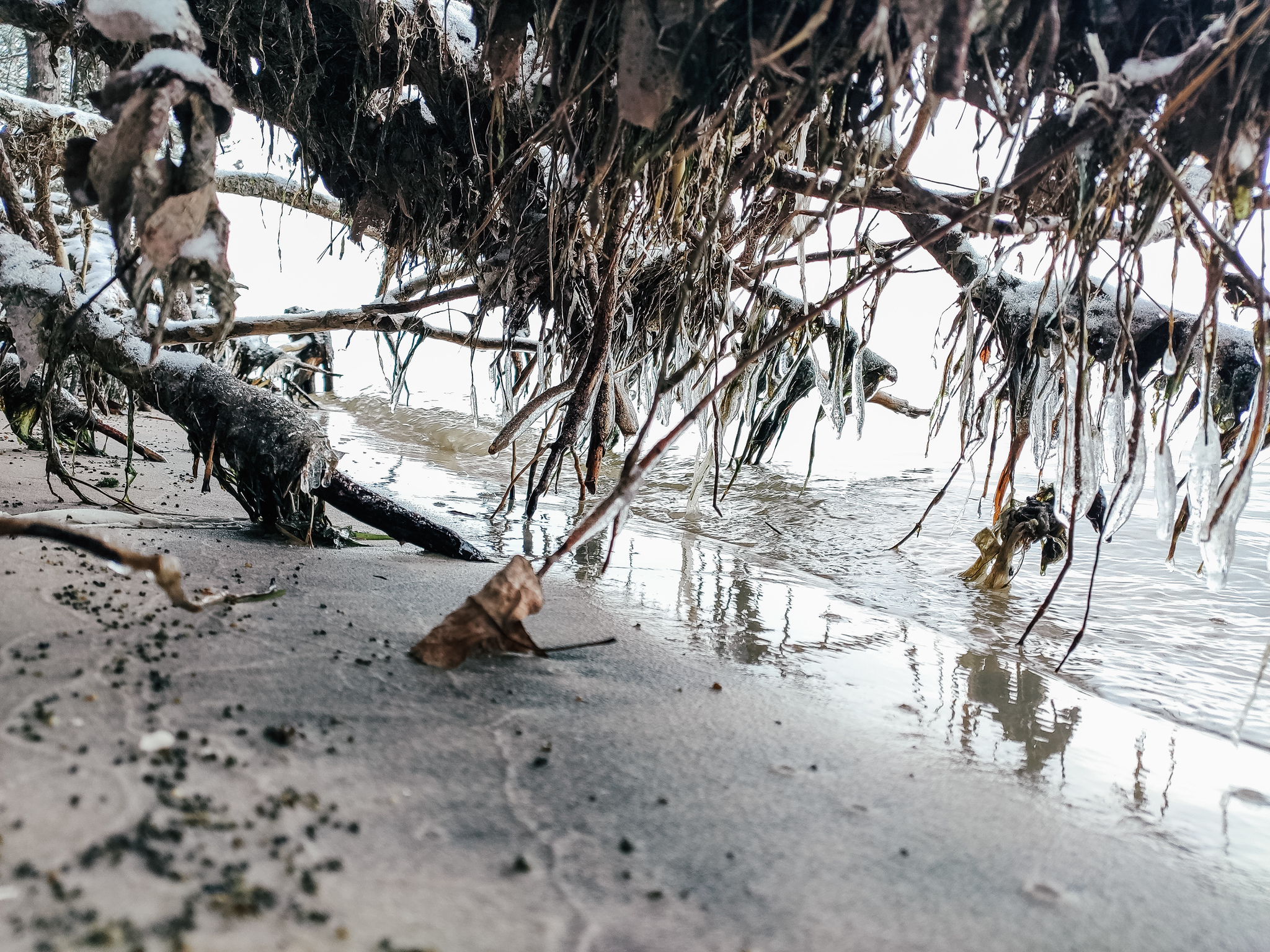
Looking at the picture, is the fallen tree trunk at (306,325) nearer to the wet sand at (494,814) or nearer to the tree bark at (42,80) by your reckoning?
the wet sand at (494,814)

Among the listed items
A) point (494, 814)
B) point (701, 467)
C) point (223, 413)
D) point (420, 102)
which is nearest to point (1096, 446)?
point (701, 467)

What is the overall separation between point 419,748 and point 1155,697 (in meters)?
2.16

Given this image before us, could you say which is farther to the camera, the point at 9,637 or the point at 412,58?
the point at 412,58

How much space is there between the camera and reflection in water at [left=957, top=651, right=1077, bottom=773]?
163 centimetres

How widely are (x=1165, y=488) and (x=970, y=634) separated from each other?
1.31 meters

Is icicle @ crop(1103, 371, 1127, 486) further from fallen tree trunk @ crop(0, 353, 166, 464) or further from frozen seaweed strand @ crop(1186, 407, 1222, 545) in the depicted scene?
fallen tree trunk @ crop(0, 353, 166, 464)

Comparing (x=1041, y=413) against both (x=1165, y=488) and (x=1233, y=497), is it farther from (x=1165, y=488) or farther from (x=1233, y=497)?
(x=1233, y=497)

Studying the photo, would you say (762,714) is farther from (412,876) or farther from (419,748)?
(412,876)

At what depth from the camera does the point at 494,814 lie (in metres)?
1.00

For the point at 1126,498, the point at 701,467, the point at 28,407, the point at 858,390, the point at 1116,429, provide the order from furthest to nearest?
the point at 28,407 → the point at 858,390 → the point at 701,467 → the point at 1116,429 → the point at 1126,498

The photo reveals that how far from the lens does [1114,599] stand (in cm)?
342

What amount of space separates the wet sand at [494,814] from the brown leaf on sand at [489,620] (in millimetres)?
42

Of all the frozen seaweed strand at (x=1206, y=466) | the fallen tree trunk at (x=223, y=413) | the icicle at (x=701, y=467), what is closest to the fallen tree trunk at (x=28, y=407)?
the fallen tree trunk at (x=223, y=413)

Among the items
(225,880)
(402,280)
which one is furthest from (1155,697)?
(402,280)
